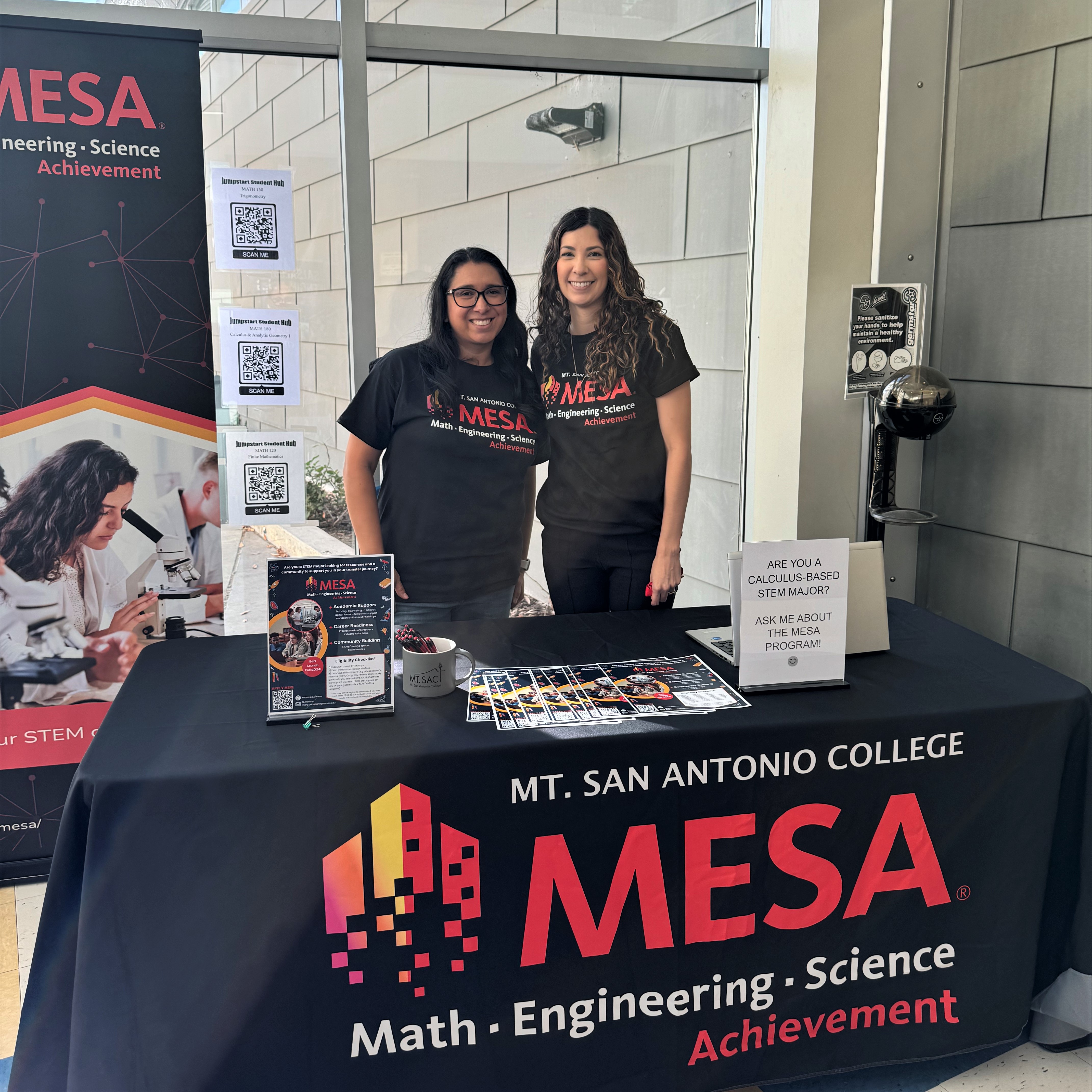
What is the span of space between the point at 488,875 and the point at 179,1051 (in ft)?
1.73

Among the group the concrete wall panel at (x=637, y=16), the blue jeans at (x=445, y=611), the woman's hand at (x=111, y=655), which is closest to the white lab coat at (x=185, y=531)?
the woman's hand at (x=111, y=655)

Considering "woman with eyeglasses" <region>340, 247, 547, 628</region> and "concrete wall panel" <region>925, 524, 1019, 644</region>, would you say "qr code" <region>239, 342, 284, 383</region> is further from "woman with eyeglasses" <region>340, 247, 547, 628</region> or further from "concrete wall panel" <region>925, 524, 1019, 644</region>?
"concrete wall panel" <region>925, 524, 1019, 644</region>

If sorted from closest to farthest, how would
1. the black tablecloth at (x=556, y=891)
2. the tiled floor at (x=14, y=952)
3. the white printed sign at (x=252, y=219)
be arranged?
the black tablecloth at (x=556, y=891) < the tiled floor at (x=14, y=952) < the white printed sign at (x=252, y=219)

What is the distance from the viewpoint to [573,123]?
274cm

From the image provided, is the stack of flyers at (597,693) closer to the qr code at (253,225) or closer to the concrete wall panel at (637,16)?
the qr code at (253,225)

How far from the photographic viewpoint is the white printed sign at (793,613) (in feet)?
5.60

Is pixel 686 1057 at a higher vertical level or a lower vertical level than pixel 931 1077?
higher

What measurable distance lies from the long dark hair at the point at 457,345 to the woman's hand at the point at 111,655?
41.8 inches

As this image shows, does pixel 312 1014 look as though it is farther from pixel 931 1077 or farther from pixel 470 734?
pixel 931 1077

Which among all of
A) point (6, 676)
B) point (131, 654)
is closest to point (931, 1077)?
point (131, 654)

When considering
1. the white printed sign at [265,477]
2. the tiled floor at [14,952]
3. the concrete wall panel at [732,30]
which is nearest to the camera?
the tiled floor at [14,952]

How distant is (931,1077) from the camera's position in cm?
178

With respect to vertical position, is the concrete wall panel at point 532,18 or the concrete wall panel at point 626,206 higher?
the concrete wall panel at point 532,18

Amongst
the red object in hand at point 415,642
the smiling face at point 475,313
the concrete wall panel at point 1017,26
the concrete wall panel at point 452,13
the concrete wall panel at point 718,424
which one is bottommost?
the red object in hand at point 415,642
